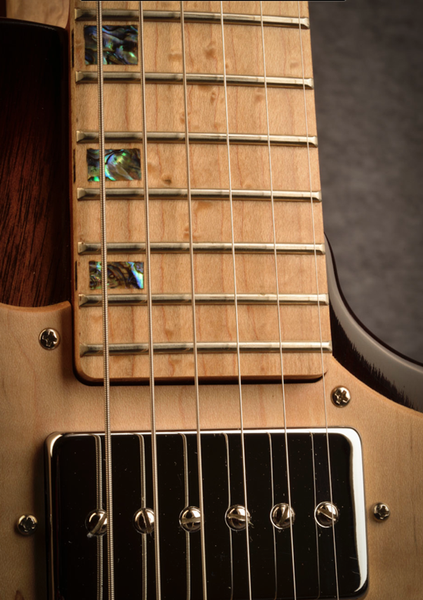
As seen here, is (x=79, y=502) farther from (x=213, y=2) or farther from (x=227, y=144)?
(x=213, y=2)

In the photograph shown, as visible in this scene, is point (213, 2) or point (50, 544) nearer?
point (50, 544)

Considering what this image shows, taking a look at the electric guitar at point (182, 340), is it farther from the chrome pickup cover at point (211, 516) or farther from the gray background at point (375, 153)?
the gray background at point (375, 153)

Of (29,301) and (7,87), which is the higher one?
(7,87)

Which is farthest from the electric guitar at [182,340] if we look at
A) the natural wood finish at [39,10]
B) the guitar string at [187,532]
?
the natural wood finish at [39,10]

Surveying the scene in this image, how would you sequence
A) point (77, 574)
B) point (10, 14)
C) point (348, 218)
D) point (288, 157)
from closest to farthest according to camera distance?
point (77, 574) → point (288, 157) → point (10, 14) → point (348, 218)

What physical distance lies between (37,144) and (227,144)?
0.52 ft

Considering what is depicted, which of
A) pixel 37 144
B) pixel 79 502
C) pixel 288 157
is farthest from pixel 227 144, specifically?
pixel 79 502

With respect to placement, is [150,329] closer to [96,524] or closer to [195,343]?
[195,343]

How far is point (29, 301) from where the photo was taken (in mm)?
515

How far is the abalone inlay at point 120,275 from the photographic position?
0.49 m

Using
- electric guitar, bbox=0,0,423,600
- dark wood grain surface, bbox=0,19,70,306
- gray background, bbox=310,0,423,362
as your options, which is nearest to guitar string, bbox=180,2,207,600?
electric guitar, bbox=0,0,423,600

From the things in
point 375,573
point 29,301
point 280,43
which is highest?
point 280,43

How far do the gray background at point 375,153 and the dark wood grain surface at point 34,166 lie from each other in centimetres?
38

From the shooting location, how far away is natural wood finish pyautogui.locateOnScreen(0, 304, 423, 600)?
1.51ft
